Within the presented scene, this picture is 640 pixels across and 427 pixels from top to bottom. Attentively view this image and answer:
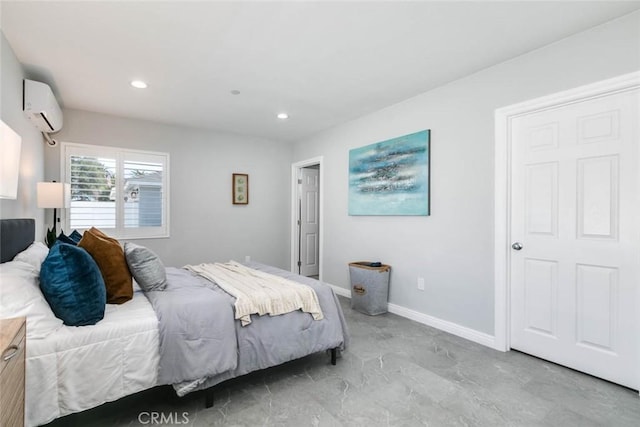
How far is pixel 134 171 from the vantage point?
427cm

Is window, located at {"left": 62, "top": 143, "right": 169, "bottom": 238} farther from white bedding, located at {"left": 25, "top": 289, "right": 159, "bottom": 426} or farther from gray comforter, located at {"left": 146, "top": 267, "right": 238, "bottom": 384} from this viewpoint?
white bedding, located at {"left": 25, "top": 289, "right": 159, "bottom": 426}

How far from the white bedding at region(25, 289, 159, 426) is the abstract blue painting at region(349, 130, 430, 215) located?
268 cm

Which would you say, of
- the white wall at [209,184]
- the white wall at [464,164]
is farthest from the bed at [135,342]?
the white wall at [209,184]

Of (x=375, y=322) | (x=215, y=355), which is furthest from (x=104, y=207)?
(x=375, y=322)

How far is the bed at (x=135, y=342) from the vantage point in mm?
1481

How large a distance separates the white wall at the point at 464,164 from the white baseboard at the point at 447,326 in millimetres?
50

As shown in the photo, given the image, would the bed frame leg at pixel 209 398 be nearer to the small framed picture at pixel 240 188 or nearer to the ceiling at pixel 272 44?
the ceiling at pixel 272 44

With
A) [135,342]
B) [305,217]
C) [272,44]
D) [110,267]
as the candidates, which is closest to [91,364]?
[135,342]

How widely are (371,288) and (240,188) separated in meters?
2.72

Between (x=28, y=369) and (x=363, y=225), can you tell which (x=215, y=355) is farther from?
(x=363, y=225)

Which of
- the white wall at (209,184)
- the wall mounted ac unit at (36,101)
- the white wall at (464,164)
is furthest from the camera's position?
the white wall at (209,184)

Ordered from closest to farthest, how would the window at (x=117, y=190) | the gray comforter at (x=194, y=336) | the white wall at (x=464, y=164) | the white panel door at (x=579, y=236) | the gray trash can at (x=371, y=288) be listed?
1. the gray comforter at (x=194, y=336)
2. the white panel door at (x=579, y=236)
3. the white wall at (x=464, y=164)
4. the gray trash can at (x=371, y=288)
5. the window at (x=117, y=190)

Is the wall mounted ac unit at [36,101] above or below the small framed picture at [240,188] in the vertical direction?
above

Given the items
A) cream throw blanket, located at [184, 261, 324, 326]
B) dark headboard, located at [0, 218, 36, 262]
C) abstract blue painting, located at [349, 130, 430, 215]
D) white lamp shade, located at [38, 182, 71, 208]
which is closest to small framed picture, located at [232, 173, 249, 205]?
abstract blue painting, located at [349, 130, 430, 215]
